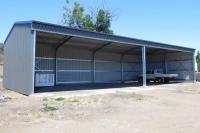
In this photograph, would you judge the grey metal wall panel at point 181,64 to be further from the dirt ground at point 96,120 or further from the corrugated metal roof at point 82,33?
the dirt ground at point 96,120

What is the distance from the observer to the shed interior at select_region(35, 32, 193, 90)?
24.5 m

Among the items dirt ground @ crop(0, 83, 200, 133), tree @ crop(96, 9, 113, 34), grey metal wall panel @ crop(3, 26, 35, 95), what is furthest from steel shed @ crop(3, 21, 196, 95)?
tree @ crop(96, 9, 113, 34)

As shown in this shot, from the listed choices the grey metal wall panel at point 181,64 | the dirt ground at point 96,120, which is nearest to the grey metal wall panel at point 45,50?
the dirt ground at point 96,120

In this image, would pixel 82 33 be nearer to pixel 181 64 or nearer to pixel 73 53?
pixel 73 53

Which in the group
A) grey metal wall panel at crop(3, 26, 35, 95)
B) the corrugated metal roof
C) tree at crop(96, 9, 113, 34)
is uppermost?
tree at crop(96, 9, 113, 34)

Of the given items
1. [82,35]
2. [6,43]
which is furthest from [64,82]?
[82,35]

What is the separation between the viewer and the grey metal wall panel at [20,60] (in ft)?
51.0

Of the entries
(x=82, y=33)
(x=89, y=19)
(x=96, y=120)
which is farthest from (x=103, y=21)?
(x=96, y=120)

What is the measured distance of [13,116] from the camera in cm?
924

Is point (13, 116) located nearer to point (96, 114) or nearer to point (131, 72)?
point (96, 114)

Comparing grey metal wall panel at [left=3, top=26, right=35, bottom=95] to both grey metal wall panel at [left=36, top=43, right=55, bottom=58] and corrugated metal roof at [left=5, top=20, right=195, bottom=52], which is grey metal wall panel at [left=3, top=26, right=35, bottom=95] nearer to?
corrugated metal roof at [left=5, top=20, right=195, bottom=52]

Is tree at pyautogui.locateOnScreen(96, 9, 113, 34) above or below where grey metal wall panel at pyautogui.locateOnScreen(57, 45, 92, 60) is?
above

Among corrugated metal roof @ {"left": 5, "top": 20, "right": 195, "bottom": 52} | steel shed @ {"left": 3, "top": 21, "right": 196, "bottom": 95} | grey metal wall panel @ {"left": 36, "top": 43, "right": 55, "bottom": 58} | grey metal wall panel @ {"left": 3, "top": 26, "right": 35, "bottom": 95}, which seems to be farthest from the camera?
grey metal wall panel @ {"left": 36, "top": 43, "right": 55, "bottom": 58}

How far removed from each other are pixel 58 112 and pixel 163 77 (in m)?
22.9
